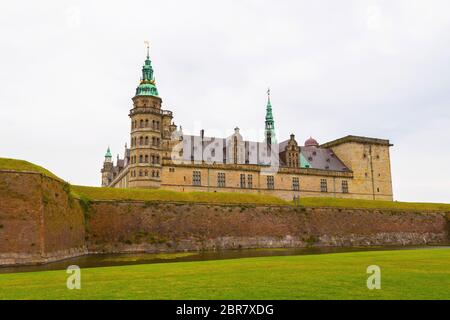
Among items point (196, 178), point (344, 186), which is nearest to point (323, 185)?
point (344, 186)

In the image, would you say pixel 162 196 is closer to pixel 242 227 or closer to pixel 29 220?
pixel 242 227

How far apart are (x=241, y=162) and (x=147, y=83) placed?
1687cm

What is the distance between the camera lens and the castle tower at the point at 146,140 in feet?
173

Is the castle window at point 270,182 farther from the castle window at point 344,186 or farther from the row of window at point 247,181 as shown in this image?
the castle window at point 344,186

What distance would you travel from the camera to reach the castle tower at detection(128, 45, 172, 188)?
52.7 metres

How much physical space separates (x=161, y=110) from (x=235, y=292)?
160ft

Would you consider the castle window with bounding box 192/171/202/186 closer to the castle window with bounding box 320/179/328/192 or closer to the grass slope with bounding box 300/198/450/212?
the grass slope with bounding box 300/198/450/212

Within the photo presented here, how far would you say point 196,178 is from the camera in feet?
187

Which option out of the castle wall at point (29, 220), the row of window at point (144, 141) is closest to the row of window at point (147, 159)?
the row of window at point (144, 141)

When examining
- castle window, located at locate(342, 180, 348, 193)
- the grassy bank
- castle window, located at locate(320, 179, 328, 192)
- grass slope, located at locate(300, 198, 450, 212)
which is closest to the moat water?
the grassy bank
